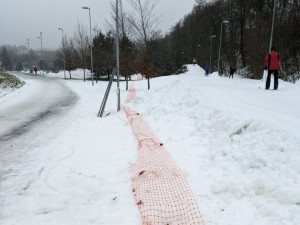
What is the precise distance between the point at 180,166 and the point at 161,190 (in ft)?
3.32

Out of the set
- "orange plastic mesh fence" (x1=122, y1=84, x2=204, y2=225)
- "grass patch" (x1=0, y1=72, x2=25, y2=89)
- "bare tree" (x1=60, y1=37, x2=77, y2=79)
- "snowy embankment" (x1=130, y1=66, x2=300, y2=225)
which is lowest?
"orange plastic mesh fence" (x1=122, y1=84, x2=204, y2=225)

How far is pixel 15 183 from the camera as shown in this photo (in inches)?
161

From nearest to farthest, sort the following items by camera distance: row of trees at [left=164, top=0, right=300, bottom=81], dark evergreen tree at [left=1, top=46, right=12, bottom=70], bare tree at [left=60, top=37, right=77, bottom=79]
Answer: row of trees at [left=164, top=0, right=300, bottom=81]
bare tree at [left=60, top=37, right=77, bottom=79]
dark evergreen tree at [left=1, top=46, right=12, bottom=70]

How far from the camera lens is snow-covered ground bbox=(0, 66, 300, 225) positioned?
3.22 metres

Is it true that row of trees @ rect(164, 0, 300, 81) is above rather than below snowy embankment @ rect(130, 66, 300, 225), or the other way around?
above

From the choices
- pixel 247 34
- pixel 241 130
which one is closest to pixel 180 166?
pixel 241 130

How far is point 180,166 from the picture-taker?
15.8 ft

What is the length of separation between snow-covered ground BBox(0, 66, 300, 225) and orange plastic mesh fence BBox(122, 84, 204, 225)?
0.47 ft

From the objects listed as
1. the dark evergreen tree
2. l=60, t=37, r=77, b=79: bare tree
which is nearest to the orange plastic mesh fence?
l=60, t=37, r=77, b=79: bare tree

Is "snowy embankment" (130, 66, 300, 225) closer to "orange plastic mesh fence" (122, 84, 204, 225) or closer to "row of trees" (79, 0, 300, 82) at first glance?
"orange plastic mesh fence" (122, 84, 204, 225)

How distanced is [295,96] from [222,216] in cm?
766

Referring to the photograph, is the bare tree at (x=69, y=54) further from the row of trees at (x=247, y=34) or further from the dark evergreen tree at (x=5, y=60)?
the dark evergreen tree at (x=5, y=60)

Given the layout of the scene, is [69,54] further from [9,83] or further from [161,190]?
[161,190]

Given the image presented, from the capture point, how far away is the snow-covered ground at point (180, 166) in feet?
10.6
